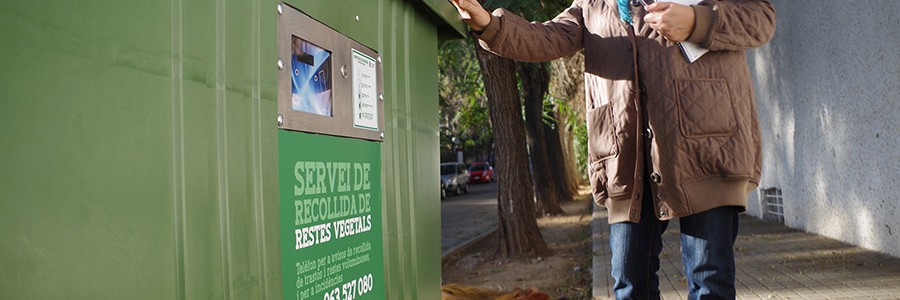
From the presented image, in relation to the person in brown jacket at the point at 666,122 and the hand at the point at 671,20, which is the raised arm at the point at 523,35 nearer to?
the person in brown jacket at the point at 666,122

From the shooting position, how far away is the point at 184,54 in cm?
158

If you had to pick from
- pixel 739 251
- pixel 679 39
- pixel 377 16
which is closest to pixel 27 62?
pixel 377 16

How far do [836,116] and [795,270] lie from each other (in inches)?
96.2

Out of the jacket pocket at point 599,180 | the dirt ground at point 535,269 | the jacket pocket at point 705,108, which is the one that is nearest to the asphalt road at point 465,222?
the dirt ground at point 535,269

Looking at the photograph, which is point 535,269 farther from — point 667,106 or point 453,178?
point 453,178

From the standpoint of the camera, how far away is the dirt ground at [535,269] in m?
8.48

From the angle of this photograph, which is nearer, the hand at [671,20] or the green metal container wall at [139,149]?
the green metal container wall at [139,149]

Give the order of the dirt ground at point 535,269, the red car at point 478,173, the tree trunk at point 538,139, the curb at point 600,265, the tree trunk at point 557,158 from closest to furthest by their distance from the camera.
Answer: the curb at point 600,265, the dirt ground at point 535,269, the tree trunk at point 538,139, the tree trunk at point 557,158, the red car at point 478,173

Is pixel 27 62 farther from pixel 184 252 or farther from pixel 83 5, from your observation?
pixel 184 252

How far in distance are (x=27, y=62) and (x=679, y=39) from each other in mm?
2171

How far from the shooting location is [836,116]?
29.1 ft

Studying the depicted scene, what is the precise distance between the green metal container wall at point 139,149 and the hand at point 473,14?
3.01 ft

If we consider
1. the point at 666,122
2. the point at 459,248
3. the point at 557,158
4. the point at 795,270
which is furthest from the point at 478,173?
the point at 666,122

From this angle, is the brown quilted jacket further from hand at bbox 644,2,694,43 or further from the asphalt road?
the asphalt road
